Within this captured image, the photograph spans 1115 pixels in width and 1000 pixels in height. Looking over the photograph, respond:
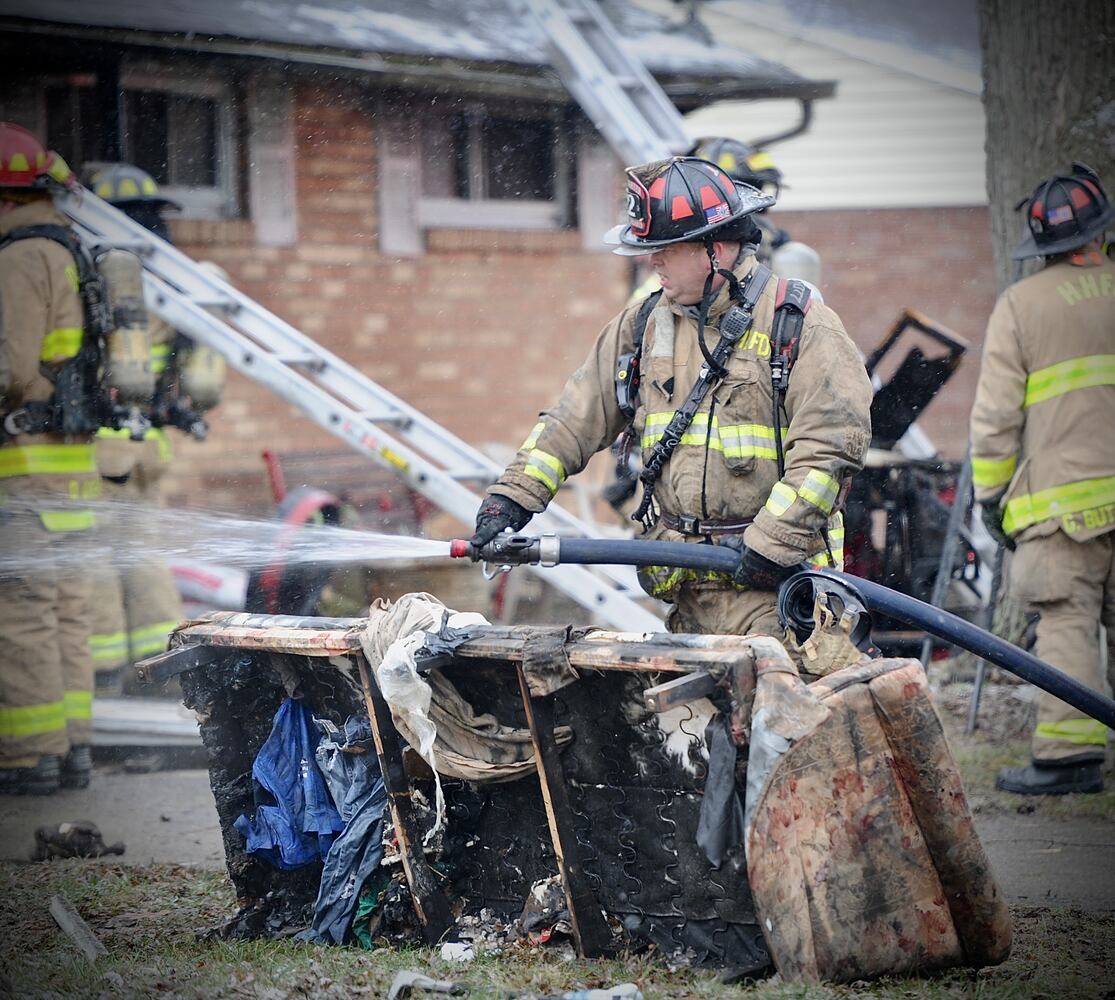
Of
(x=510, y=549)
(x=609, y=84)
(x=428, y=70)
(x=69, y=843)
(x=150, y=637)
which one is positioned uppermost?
(x=428, y=70)

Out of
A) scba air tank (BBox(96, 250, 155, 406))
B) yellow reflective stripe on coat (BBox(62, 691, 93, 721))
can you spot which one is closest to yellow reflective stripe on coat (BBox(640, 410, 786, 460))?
scba air tank (BBox(96, 250, 155, 406))

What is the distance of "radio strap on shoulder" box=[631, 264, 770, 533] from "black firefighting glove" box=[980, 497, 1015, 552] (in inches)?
82.5

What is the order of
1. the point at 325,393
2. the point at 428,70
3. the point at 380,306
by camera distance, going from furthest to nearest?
the point at 380,306
the point at 428,70
the point at 325,393

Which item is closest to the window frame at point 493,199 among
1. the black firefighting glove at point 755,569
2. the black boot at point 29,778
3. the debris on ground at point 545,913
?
the black boot at point 29,778

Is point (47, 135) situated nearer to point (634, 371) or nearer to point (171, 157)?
point (171, 157)

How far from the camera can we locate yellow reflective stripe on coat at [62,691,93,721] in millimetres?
6215

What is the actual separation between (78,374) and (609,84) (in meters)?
3.68

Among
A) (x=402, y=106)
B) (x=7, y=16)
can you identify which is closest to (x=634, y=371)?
(x=7, y=16)

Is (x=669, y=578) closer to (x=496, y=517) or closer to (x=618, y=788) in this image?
(x=496, y=517)

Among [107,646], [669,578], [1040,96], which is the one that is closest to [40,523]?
[107,646]

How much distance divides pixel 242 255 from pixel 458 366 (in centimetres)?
181

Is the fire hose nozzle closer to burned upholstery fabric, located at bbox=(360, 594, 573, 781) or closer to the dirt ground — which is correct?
burned upholstery fabric, located at bbox=(360, 594, 573, 781)

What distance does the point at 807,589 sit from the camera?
3.75 metres

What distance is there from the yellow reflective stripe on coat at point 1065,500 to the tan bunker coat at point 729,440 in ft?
5.82
